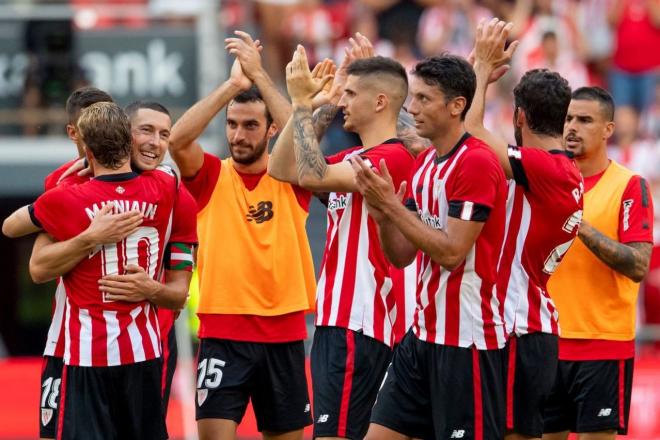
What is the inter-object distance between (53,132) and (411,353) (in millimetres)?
9476

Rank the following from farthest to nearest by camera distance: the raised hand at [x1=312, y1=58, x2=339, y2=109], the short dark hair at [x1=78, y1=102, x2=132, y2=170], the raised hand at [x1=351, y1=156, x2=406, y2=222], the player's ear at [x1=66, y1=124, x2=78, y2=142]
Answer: the raised hand at [x1=312, y1=58, x2=339, y2=109], the player's ear at [x1=66, y1=124, x2=78, y2=142], the short dark hair at [x1=78, y1=102, x2=132, y2=170], the raised hand at [x1=351, y1=156, x2=406, y2=222]

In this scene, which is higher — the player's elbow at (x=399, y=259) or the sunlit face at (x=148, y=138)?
the sunlit face at (x=148, y=138)

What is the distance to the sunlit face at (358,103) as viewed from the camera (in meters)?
8.03

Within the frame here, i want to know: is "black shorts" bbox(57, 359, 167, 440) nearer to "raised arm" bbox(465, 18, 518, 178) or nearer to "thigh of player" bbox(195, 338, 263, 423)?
"thigh of player" bbox(195, 338, 263, 423)

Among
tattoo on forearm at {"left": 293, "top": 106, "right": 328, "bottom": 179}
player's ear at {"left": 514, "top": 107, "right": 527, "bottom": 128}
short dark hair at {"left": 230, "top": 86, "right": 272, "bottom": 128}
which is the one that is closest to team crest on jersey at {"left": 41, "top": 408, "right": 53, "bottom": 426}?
tattoo on forearm at {"left": 293, "top": 106, "right": 328, "bottom": 179}

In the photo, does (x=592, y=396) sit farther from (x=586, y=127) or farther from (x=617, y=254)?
(x=586, y=127)

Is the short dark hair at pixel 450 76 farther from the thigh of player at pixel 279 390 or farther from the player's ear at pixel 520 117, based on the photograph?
the thigh of player at pixel 279 390

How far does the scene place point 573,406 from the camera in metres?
8.88

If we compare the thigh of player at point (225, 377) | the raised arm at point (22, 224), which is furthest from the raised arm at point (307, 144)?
the raised arm at point (22, 224)

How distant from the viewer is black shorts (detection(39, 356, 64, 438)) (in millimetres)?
7746

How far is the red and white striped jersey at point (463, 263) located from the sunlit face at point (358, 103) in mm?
810

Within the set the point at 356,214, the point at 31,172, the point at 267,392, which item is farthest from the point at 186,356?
the point at 356,214

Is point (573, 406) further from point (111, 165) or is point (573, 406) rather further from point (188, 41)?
point (188, 41)

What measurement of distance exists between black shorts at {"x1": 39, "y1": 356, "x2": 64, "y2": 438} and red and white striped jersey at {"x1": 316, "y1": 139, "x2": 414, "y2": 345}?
5.25 ft
